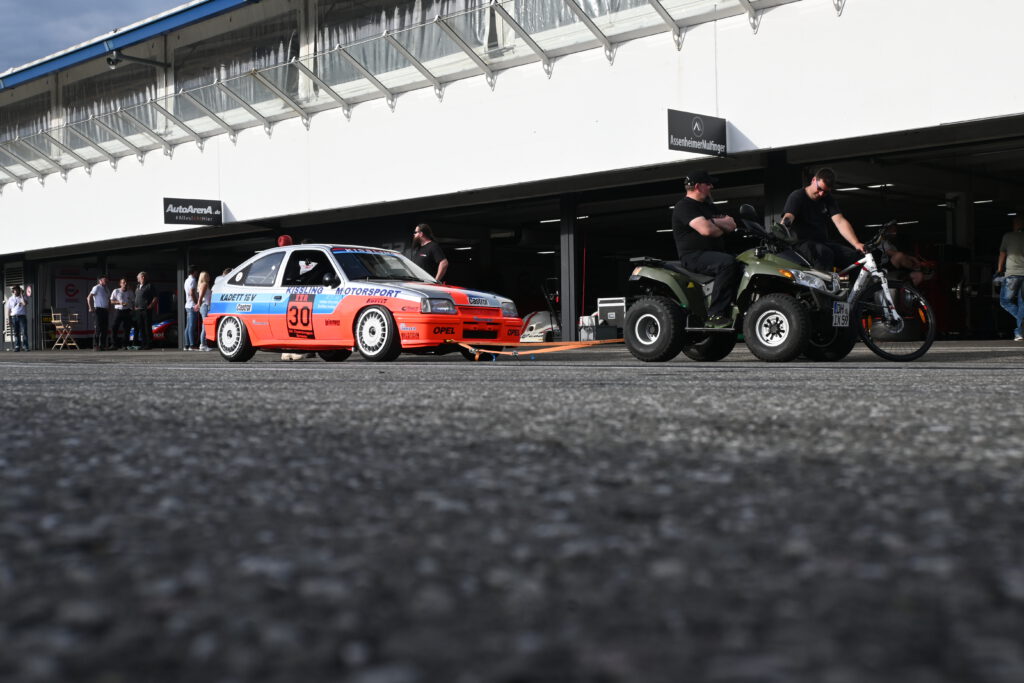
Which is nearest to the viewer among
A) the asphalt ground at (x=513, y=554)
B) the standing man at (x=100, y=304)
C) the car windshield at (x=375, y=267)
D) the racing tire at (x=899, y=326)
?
the asphalt ground at (x=513, y=554)

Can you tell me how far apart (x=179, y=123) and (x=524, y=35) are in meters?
9.85

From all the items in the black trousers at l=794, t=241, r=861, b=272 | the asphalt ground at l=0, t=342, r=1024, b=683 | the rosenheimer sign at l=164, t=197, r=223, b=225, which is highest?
the rosenheimer sign at l=164, t=197, r=223, b=225

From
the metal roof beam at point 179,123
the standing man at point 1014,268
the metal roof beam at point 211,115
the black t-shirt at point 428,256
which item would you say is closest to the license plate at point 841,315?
the black t-shirt at point 428,256

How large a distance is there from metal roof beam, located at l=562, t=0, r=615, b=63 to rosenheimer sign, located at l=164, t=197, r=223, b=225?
10152 millimetres

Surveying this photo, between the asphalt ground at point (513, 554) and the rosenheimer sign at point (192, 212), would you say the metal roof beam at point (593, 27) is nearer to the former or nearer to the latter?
the rosenheimer sign at point (192, 212)

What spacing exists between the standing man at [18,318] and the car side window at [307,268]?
66.1 ft

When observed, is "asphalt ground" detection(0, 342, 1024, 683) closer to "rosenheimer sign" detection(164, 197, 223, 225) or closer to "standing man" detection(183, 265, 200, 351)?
"standing man" detection(183, 265, 200, 351)

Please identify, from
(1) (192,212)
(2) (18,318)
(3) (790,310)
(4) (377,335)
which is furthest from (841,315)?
(2) (18,318)

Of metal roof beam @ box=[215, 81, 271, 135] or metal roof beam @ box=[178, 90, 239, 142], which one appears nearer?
metal roof beam @ box=[215, 81, 271, 135]

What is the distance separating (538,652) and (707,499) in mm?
866

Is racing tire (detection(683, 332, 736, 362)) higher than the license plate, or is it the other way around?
the license plate

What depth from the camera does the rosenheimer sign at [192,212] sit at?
2266cm

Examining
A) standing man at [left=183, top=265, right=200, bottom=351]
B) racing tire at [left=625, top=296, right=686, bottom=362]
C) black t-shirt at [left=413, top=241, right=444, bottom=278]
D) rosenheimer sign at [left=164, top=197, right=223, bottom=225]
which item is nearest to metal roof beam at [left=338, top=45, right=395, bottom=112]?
rosenheimer sign at [left=164, top=197, right=223, bottom=225]

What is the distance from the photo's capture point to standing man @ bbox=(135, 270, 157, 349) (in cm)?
2573
